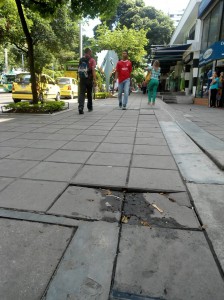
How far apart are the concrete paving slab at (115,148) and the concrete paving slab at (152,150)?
109mm

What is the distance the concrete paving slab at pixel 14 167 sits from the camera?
9.73 feet

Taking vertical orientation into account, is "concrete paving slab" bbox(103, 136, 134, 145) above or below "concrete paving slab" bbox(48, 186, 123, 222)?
above

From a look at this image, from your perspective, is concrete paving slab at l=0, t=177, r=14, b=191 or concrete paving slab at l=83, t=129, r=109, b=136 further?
concrete paving slab at l=83, t=129, r=109, b=136

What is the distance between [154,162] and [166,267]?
1927 mm

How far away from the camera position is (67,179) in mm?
2785

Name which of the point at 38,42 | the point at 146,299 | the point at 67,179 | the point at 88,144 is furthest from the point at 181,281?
the point at 38,42

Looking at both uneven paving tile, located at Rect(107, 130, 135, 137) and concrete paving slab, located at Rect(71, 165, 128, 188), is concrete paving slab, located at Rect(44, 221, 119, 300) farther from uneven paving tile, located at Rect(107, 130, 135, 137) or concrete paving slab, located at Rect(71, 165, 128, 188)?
uneven paving tile, located at Rect(107, 130, 135, 137)

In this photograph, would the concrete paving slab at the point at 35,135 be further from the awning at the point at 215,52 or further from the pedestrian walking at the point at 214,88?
the awning at the point at 215,52

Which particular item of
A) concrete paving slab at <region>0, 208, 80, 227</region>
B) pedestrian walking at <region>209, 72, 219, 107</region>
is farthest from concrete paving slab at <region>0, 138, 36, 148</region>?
pedestrian walking at <region>209, 72, 219, 107</region>

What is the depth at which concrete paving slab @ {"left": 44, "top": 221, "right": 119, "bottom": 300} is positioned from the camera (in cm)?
135

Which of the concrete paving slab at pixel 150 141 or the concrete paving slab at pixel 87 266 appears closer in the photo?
the concrete paving slab at pixel 87 266

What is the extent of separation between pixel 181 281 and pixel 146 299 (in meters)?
0.23

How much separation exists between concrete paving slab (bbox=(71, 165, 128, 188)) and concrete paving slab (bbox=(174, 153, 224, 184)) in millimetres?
694

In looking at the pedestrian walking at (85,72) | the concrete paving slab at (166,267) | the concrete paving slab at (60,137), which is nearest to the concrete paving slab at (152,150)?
the concrete paving slab at (60,137)
